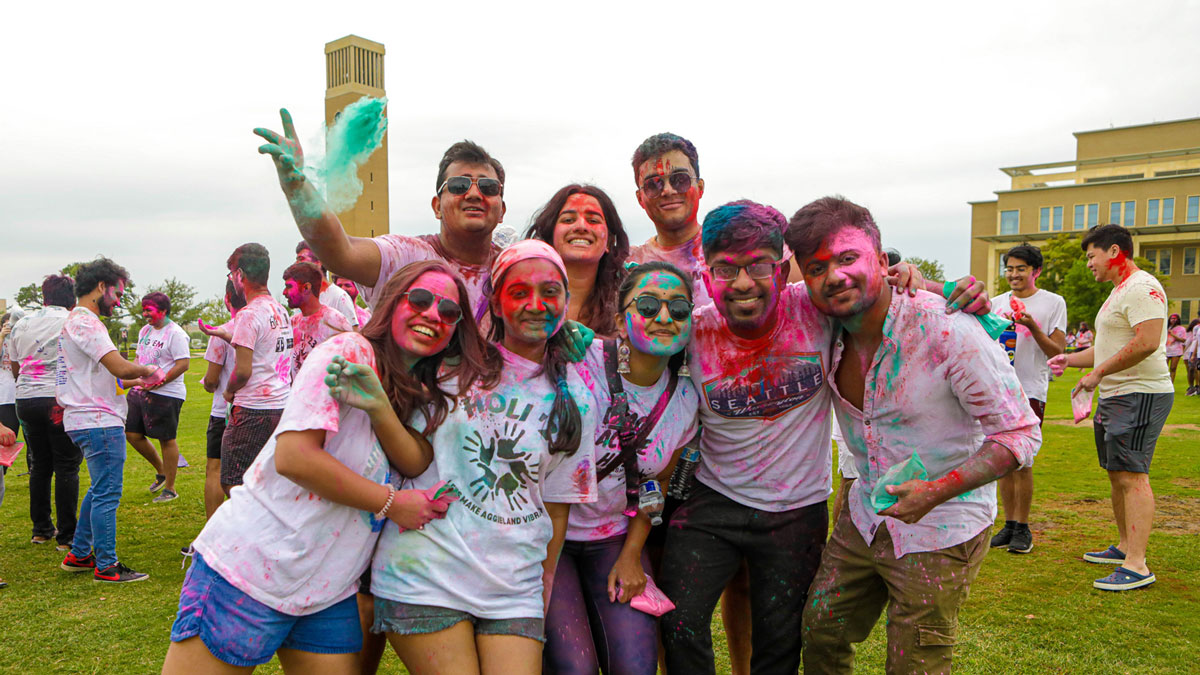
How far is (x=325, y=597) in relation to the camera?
2.35 m

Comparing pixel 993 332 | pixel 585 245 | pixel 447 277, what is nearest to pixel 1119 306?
pixel 993 332

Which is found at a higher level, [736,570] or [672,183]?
[672,183]

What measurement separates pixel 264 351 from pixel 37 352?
6.87 ft

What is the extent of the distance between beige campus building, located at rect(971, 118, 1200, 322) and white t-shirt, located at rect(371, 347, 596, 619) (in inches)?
2216

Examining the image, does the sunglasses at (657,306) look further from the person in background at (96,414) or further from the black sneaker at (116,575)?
the black sneaker at (116,575)

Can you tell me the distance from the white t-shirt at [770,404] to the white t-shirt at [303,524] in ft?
4.39

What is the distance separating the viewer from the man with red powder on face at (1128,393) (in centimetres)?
519

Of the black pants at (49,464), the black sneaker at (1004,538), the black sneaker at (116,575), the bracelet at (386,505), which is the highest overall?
the bracelet at (386,505)

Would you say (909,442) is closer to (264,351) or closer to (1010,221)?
(264,351)

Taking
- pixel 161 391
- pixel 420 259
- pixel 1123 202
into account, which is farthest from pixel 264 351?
pixel 1123 202

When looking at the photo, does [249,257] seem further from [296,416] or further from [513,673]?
[513,673]

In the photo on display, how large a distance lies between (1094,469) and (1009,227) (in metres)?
54.6

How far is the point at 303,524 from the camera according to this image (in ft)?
7.55

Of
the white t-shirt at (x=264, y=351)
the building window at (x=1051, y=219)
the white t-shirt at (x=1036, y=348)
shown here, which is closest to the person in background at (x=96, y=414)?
→ the white t-shirt at (x=264, y=351)
